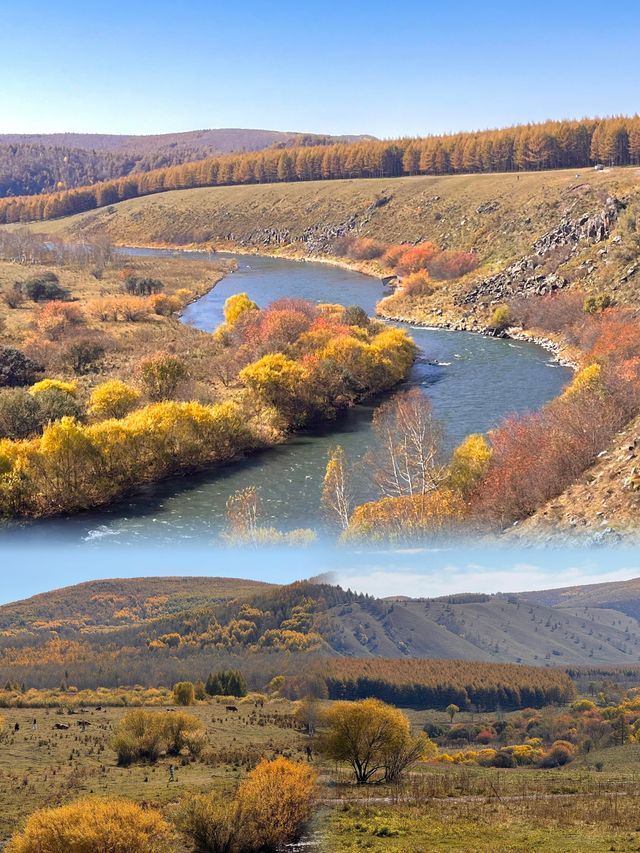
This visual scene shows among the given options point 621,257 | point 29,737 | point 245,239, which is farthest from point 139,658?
point 245,239

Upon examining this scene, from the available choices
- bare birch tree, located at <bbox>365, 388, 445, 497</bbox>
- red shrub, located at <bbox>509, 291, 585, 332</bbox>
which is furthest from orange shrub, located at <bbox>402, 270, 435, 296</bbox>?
bare birch tree, located at <bbox>365, 388, 445, 497</bbox>

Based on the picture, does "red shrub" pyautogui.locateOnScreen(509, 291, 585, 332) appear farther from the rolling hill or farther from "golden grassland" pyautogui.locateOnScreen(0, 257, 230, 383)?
"golden grassland" pyautogui.locateOnScreen(0, 257, 230, 383)

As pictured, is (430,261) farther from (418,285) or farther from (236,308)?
(236,308)

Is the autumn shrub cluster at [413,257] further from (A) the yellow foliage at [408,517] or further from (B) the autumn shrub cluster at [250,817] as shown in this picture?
(B) the autumn shrub cluster at [250,817]

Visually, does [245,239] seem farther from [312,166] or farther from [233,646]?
[233,646]

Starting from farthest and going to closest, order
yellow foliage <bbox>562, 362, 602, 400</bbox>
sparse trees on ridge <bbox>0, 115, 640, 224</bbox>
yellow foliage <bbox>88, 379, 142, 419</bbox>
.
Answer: sparse trees on ridge <bbox>0, 115, 640, 224</bbox> < yellow foliage <bbox>562, 362, 602, 400</bbox> < yellow foliage <bbox>88, 379, 142, 419</bbox>

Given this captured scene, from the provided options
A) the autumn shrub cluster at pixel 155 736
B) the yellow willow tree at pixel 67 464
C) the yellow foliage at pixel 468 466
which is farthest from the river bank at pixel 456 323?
the yellow willow tree at pixel 67 464

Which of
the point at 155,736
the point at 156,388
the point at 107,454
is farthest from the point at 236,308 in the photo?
the point at 155,736
